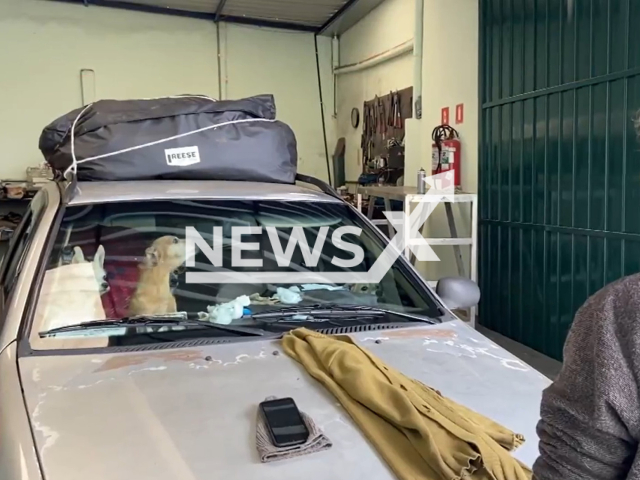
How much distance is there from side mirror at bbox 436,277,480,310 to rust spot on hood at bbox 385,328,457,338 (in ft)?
0.65

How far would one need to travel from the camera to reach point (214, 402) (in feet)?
4.60

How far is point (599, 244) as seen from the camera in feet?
12.1

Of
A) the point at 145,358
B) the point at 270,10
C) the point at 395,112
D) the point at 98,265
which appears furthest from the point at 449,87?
the point at 145,358

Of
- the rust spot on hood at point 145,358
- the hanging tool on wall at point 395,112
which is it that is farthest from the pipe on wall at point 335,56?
the rust spot on hood at point 145,358

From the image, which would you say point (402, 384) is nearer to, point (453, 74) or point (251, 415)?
point (251, 415)

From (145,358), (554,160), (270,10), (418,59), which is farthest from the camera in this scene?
(270,10)

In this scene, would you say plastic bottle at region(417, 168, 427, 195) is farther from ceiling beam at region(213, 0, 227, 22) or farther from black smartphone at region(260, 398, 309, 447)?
ceiling beam at region(213, 0, 227, 22)

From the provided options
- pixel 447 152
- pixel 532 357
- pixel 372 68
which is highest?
pixel 372 68

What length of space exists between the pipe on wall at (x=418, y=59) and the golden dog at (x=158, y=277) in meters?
4.19

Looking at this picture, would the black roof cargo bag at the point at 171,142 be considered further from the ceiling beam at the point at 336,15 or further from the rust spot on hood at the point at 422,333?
the ceiling beam at the point at 336,15

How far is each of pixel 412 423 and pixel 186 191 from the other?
119 cm

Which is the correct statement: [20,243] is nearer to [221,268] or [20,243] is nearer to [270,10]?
[221,268]

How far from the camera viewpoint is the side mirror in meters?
2.11

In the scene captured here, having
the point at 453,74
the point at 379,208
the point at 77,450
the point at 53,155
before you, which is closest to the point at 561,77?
the point at 453,74
